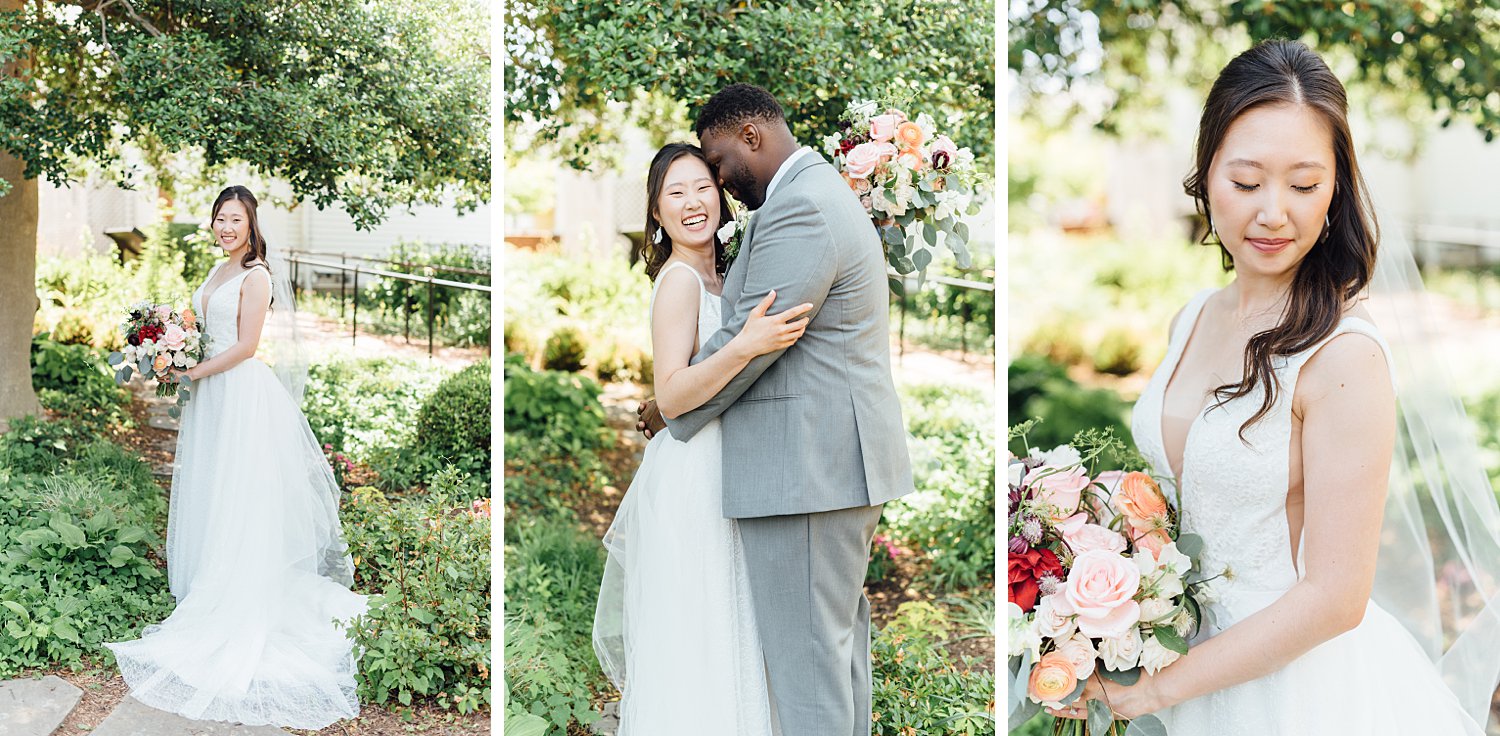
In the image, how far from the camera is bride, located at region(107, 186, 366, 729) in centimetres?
353

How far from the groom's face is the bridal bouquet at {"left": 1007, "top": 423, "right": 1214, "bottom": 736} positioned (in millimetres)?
1116

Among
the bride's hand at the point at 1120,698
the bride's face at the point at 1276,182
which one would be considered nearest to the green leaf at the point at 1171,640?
the bride's hand at the point at 1120,698

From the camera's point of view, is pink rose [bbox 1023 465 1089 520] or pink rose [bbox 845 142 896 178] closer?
pink rose [bbox 1023 465 1089 520]

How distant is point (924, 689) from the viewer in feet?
12.6

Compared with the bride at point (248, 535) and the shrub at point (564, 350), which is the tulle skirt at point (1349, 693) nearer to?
the bride at point (248, 535)

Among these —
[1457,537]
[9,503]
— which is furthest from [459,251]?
[1457,537]

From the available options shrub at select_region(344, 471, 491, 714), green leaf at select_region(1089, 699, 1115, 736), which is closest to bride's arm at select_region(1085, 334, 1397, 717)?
green leaf at select_region(1089, 699, 1115, 736)

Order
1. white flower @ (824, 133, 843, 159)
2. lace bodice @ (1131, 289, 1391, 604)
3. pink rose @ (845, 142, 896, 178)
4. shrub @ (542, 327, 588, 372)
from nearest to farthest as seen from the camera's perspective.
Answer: lace bodice @ (1131, 289, 1391, 604) → pink rose @ (845, 142, 896, 178) → white flower @ (824, 133, 843, 159) → shrub @ (542, 327, 588, 372)

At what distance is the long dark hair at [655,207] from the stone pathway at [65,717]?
2.07 metres

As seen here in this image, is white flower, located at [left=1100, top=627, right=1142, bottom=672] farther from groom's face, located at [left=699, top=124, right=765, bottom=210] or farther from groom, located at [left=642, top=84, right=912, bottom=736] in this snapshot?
groom's face, located at [left=699, top=124, right=765, bottom=210]

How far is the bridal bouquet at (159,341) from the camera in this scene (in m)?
3.65

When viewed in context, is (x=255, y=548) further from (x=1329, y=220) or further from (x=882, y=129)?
(x=1329, y=220)

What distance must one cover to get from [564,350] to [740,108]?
2.96m

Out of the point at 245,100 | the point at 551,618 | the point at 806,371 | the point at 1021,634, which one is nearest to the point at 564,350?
the point at 551,618
